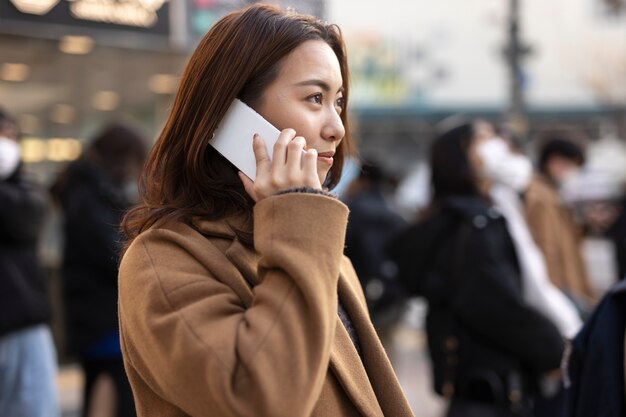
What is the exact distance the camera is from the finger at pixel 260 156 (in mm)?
1782

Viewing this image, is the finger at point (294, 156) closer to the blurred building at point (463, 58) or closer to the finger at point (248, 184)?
the finger at point (248, 184)

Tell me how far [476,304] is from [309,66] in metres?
2.51

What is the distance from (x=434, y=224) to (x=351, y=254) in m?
2.44

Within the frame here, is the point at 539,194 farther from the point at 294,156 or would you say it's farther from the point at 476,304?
the point at 294,156

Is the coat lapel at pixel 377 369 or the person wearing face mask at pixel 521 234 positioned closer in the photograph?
the coat lapel at pixel 377 369

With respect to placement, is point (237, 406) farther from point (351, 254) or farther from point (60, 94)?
point (60, 94)

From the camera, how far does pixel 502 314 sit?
162 inches

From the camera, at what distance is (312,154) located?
175 cm

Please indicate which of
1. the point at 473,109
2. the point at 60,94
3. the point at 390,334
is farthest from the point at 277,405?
the point at 473,109

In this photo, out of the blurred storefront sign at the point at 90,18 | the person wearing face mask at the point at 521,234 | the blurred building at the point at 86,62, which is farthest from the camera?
the blurred building at the point at 86,62

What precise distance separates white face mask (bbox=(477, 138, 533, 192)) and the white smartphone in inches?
115

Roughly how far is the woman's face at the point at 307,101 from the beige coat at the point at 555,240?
474cm

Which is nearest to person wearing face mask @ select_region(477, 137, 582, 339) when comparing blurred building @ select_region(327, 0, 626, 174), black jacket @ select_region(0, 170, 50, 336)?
black jacket @ select_region(0, 170, 50, 336)

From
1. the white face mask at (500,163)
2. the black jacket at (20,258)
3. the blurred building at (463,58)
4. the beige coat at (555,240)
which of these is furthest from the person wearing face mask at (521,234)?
the blurred building at (463,58)
